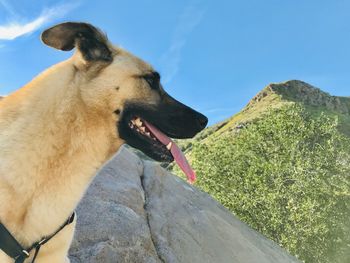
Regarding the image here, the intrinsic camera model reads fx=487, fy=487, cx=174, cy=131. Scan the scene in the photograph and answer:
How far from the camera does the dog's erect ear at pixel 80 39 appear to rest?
5227 millimetres

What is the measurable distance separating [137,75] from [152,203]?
7.90m

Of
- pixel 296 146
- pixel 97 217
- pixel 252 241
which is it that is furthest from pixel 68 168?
pixel 296 146

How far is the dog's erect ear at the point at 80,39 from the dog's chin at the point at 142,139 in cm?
77

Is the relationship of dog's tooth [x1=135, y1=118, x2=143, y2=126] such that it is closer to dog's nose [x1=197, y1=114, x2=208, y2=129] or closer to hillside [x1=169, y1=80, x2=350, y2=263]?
dog's nose [x1=197, y1=114, x2=208, y2=129]

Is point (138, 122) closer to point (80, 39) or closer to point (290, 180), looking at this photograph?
point (80, 39)

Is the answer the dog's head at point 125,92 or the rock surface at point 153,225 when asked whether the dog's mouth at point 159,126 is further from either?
the rock surface at point 153,225

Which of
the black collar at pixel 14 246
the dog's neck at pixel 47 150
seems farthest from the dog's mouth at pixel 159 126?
the black collar at pixel 14 246

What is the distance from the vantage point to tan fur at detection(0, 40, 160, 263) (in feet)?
15.3

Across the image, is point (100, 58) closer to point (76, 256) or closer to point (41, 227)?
point (41, 227)

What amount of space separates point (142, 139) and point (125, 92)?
22.2 inches

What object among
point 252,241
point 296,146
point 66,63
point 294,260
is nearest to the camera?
point 66,63

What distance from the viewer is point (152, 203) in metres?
13.1

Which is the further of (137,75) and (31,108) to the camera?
(137,75)

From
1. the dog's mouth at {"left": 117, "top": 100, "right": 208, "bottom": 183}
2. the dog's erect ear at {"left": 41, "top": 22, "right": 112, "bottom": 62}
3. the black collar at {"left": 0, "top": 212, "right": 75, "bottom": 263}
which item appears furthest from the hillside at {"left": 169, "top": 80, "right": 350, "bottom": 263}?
the black collar at {"left": 0, "top": 212, "right": 75, "bottom": 263}
